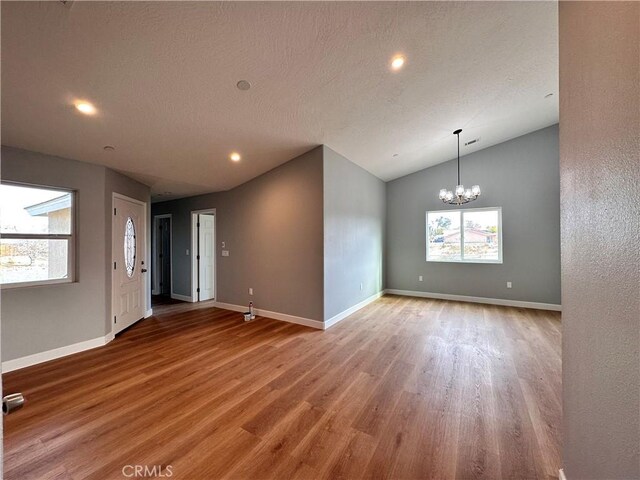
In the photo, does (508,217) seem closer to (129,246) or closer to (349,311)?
(349,311)

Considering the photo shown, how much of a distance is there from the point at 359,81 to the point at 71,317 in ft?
14.0

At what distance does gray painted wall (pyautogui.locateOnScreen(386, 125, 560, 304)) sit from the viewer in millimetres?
5055

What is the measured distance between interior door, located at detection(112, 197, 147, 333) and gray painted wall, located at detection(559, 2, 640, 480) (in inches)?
190

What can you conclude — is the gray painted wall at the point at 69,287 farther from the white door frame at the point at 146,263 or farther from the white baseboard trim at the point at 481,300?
the white baseboard trim at the point at 481,300

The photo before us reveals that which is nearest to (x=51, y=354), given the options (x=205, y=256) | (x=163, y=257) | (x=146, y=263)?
(x=146, y=263)

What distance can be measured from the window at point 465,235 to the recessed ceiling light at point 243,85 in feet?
16.5

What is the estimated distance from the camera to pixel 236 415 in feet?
6.66

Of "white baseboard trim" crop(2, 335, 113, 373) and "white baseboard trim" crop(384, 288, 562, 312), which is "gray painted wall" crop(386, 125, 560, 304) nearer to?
"white baseboard trim" crop(384, 288, 562, 312)

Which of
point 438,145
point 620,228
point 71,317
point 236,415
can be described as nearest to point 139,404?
point 236,415

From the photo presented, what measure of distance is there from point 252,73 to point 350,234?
3020mm

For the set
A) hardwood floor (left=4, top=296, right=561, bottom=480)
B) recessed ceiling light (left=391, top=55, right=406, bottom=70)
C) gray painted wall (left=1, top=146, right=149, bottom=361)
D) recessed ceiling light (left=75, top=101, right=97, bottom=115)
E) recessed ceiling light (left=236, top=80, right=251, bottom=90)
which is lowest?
hardwood floor (left=4, top=296, right=561, bottom=480)

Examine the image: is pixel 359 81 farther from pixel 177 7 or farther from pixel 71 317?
pixel 71 317

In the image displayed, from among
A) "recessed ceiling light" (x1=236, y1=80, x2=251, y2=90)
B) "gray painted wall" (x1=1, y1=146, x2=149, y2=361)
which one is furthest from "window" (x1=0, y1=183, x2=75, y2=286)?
"recessed ceiling light" (x1=236, y1=80, x2=251, y2=90)

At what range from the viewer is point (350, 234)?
477cm
